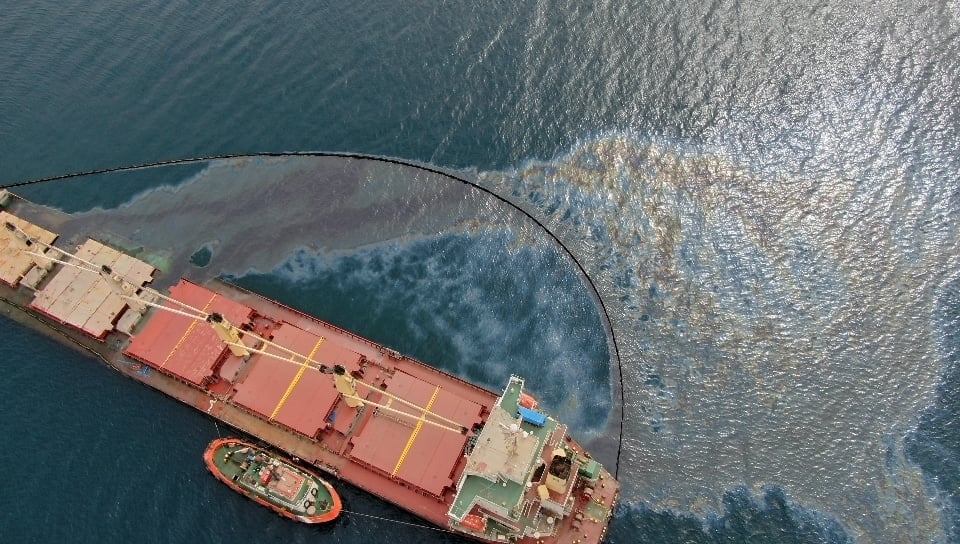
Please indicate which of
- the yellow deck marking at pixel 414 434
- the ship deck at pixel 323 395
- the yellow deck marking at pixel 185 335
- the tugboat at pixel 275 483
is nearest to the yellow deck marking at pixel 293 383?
the ship deck at pixel 323 395

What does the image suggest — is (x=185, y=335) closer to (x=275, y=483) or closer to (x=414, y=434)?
(x=275, y=483)

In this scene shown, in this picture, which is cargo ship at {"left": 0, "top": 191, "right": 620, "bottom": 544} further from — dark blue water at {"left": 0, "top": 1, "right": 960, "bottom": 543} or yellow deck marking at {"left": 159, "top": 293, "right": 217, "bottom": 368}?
dark blue water at {"left": 0, "top": 1, "right": 960, "bottom": 543}

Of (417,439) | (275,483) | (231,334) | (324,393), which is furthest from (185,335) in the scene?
(417,439)

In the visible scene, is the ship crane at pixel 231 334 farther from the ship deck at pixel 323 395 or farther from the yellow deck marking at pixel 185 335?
the yellow deck marking at pixel 185 335

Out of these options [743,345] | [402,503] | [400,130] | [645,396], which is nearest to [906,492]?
[743,345]

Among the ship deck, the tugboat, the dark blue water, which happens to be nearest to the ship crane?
the ship deck
